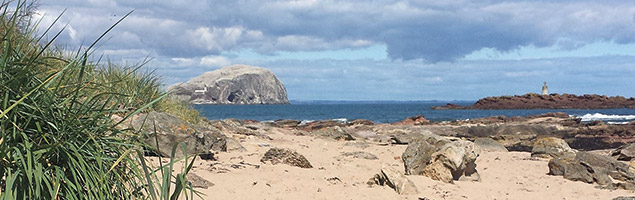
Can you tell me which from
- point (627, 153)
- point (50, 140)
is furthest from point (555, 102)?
point (50, 140)

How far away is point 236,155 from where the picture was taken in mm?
9758

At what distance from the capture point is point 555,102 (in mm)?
83000

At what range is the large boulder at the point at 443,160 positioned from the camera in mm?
8977

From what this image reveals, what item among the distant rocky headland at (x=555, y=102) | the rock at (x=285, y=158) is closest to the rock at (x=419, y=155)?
the rock at (x=285, y=158)

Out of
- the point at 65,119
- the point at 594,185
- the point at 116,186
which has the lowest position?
the point at 594,185

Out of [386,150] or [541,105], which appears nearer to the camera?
[386,150]

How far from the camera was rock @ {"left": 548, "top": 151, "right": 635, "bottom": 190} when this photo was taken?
959 centimetres

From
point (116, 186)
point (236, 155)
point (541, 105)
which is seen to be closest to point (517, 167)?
point (236, 155)

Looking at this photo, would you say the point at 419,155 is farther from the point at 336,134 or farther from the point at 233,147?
the point at 336,134

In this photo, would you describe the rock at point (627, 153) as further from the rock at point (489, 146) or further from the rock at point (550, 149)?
the rock at point (489, 146)

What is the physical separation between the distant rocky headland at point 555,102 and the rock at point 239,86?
78459mm

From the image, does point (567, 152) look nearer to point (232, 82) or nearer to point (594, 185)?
point (594, 185)

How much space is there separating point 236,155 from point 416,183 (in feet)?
10.1

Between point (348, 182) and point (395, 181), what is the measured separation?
68 cm
